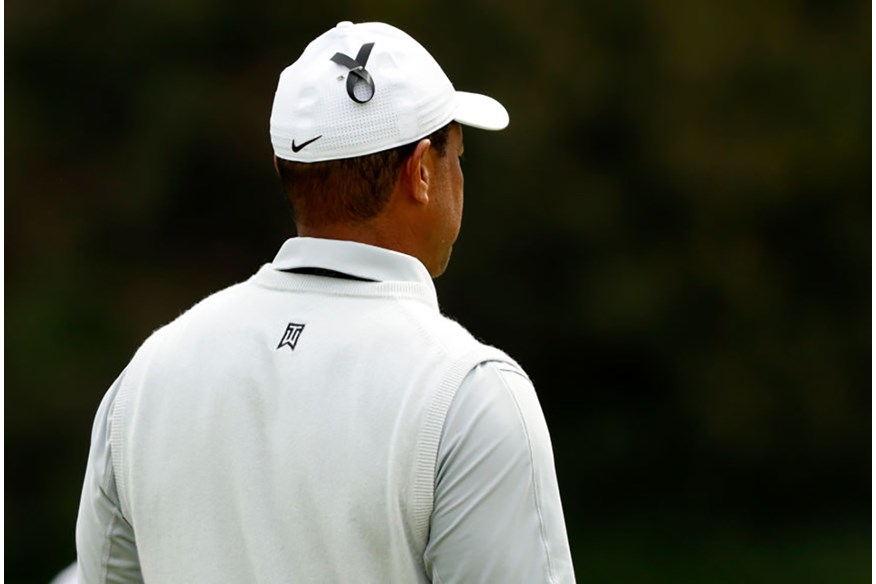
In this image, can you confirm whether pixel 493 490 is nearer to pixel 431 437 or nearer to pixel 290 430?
pixel 431 437

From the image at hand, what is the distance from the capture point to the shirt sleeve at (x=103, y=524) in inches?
58.0

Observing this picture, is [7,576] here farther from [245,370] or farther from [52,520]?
[245,370]

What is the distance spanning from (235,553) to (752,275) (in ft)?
23.1

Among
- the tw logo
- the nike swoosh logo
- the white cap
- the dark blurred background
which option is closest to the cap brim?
the white cap

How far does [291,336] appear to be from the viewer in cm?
139

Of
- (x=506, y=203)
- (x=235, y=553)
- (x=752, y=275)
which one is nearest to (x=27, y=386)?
(x=506, y=203)

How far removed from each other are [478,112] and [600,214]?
6.61 m

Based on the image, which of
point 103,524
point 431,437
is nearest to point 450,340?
point 431,437

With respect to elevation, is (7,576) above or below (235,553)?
below

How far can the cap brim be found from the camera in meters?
1.48

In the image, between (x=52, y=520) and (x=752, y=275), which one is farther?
(x=752, y=275)

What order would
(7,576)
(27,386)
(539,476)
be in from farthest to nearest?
(27,386) < (7,576) < (539,476)

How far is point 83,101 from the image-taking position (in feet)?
26.8

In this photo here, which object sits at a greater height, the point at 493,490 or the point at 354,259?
the point at 354,259
